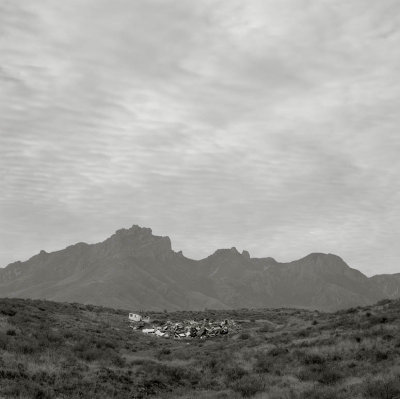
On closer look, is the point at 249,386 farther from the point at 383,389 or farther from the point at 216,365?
the point at 216,365

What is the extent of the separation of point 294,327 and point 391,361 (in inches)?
842

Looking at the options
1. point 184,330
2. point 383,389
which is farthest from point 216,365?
point 184,330

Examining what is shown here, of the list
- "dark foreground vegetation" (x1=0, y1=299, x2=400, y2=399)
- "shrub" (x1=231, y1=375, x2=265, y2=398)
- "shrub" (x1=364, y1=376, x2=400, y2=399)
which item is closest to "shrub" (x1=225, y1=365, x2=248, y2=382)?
"dark foreground vegetation" (x1=0, y1=299, x2=400, y2=399)

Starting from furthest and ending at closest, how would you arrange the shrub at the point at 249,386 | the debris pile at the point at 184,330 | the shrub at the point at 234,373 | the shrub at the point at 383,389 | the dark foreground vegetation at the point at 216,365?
the debris pile at the point at 184,330
the shrub at the point at 234,373
the shrub at the point at 249,386
the dark foreground vegetation at the point at 216,365
the shrub at the point at 383,389

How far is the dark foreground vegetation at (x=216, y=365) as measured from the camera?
714 inches

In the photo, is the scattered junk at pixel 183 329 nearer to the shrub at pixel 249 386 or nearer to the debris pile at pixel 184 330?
the debris pile at pixel 184 330

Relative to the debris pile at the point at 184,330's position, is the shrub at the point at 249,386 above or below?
above

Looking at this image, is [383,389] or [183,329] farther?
[183,329]

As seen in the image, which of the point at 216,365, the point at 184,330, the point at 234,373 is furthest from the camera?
the point at 184,330

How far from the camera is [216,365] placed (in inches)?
1059

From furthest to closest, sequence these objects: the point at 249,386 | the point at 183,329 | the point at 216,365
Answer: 1. the point at 183,329
2. the point at 216,365
3. the point at 249,386

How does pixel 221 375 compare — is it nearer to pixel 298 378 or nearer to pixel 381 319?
pixel 298 378

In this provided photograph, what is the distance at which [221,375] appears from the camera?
79.6ft

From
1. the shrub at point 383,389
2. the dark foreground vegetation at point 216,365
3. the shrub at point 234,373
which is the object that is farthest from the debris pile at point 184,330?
the shrub at point 383,389
